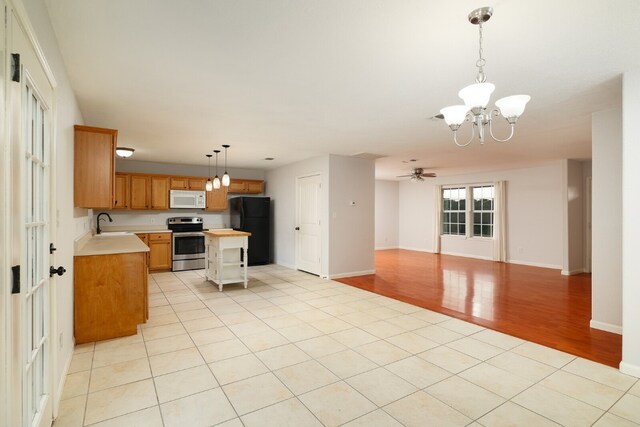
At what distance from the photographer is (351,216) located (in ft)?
20.6

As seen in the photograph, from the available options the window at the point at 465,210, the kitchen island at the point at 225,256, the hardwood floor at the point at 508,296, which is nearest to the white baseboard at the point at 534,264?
the hardwood floor at the point at 508,296

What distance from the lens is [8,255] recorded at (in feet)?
3.79

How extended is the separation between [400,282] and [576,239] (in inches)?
160

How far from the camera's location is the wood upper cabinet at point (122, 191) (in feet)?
21.2

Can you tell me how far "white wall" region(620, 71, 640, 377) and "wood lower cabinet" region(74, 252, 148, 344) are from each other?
4.42 m

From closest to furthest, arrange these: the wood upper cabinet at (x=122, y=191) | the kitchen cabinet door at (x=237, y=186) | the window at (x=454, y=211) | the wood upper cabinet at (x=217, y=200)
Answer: the wood upper cabinet at (x=122, y=191) < the wood upper cabinet at (x=217, y=200) < the kitchen cabinet door at (x=237, y=186) < the window at (x=454, y=211)

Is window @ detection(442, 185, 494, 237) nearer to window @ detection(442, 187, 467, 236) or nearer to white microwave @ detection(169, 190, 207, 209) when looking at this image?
window @ detection(442, 187, 467, 236)

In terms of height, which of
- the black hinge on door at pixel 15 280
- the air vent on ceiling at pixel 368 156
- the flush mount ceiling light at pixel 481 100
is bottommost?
the black hinge on door at pixel 15 280

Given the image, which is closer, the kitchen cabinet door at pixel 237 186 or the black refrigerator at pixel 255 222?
the black refrigerator at pixel 255 222

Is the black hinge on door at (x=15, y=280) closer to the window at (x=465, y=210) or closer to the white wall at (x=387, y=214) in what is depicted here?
the window at (x=465, y=210)

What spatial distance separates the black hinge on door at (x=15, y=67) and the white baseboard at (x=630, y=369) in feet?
13.9

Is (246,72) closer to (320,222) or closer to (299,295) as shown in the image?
(299,295)

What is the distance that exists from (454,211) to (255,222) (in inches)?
233

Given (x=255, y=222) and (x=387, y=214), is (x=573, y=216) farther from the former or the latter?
(x=255, y=222)
